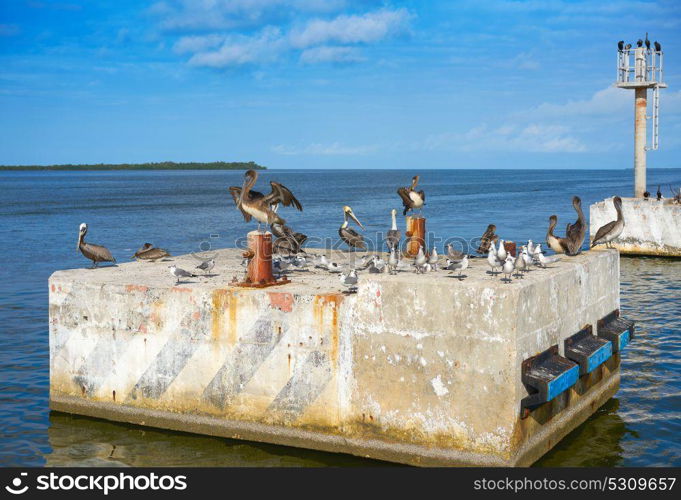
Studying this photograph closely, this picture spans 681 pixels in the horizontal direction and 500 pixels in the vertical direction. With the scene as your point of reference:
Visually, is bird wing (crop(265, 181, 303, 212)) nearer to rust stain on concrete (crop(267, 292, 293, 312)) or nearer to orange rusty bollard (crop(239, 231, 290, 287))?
orange rusty bollard (crop(239, 231, 290, 287))

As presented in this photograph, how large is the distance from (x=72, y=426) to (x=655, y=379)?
11.8 metres

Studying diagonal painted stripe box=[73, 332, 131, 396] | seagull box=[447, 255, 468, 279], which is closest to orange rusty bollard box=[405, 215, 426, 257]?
seagull box=[447, 255, 468, 279]

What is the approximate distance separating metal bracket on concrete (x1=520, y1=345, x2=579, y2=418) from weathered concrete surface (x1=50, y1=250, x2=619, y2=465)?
0.15 meters

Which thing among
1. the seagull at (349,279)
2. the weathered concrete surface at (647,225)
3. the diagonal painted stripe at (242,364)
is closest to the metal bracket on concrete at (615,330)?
the seagull at (349,279)

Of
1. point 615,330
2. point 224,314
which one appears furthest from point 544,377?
point 224,314

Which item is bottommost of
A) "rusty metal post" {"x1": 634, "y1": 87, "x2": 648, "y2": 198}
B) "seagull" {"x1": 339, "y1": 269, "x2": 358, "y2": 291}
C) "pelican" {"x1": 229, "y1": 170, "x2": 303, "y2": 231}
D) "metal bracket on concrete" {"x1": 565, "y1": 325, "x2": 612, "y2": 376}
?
"metal bracket on concrete" {"x1": 565, "y1": 325, "x2": 612, "y2": 376}

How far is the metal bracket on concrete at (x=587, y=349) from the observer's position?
12656 millimetres

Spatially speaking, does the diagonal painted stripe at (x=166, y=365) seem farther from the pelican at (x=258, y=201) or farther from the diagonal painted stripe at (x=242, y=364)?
the pelican at (x=258, y=201)

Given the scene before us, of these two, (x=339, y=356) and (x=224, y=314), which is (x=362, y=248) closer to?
(x=224, y=314)

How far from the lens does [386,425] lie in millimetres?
11859

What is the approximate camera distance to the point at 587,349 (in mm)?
13031

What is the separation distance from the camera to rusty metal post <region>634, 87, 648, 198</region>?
42.6 m

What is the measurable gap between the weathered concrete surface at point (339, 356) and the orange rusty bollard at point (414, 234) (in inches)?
137

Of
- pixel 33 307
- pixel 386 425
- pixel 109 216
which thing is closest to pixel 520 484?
pixel 386 425
